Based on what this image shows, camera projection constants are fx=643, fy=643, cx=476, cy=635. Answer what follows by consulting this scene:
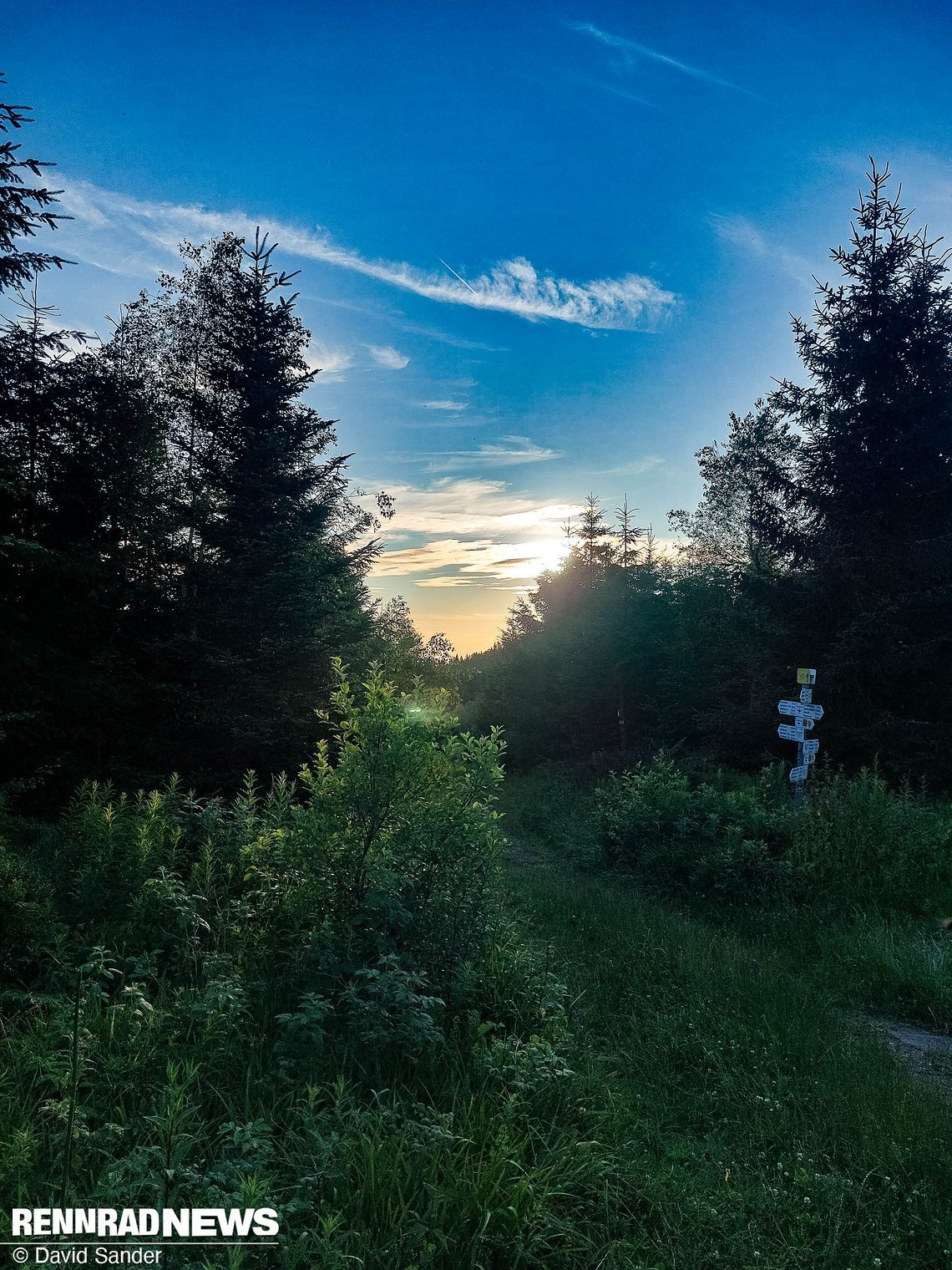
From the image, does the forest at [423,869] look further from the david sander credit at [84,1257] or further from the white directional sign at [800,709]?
the white directional sign at [800,709]

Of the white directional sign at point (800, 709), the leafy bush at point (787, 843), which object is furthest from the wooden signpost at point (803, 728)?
the leafy bush at point (787, 843)

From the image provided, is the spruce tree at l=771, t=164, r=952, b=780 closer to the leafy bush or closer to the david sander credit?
the leafy bush

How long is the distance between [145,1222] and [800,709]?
35.3 feet

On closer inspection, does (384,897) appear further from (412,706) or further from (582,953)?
(582,953)

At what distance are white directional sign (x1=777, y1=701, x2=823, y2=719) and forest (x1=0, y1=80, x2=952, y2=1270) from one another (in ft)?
3.83

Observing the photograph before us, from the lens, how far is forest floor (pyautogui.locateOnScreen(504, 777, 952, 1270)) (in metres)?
2.88

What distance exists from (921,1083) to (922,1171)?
3.59 ft

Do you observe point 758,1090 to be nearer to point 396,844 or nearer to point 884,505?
point 396,844

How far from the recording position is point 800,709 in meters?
10.8

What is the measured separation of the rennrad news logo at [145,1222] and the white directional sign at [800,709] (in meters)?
10.3

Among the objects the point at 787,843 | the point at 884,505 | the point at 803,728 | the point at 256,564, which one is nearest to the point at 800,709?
the point at 803,728

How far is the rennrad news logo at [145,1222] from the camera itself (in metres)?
2.32

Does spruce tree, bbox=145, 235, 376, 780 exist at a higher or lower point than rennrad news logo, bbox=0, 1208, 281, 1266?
higher

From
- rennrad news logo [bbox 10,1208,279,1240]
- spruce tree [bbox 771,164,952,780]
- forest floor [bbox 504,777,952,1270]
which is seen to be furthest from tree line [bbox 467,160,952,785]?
rennrad news logo [bbox 10,1208,279,1240]
